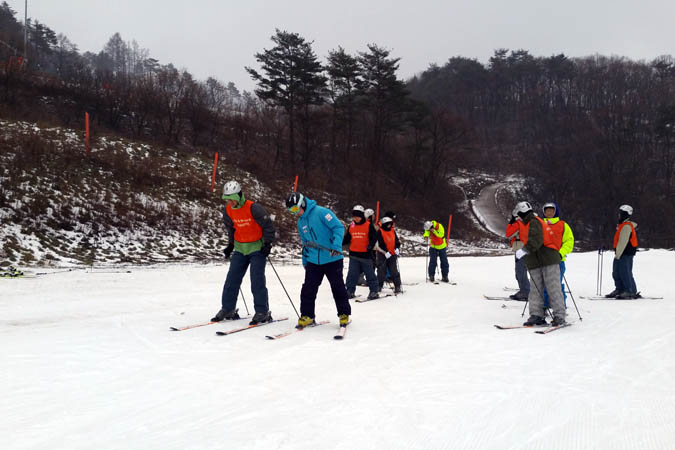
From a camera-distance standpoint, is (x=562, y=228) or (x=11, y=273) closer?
(x=562, y=228)

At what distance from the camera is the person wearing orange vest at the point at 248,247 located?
21.2ft

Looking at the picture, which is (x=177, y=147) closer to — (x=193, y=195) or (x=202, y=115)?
(x=202, y=115)

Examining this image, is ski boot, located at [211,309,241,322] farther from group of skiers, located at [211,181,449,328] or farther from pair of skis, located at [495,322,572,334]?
pair of skis, located at [495,322,572,334]

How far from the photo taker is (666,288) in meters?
12.0

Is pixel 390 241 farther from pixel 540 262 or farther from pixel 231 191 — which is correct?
pixel 231 191

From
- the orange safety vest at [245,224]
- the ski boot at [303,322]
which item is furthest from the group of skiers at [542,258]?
the orange safety vest at [245,224]

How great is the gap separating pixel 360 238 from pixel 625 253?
582cm

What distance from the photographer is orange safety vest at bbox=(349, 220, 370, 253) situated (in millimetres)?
9672

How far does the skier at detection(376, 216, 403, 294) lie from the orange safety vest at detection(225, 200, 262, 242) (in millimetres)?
4695

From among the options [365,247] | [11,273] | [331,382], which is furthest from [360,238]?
[11,273]

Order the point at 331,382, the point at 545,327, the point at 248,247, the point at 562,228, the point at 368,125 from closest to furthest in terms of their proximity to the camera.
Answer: the point at 331,382 < the point at 248,247 < the point at 545,327 < the point at 562,228 < the point at 368,125

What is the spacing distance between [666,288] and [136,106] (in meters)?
28.3

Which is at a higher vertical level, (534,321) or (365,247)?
(365,247)

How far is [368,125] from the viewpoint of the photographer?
140 feet
